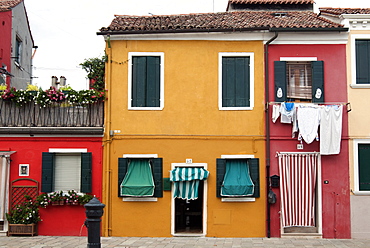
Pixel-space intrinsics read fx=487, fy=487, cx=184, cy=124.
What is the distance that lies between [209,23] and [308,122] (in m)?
4.24

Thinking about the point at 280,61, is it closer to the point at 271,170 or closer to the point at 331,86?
the point at 331,86

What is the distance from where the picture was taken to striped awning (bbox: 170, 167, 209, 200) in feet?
46.3

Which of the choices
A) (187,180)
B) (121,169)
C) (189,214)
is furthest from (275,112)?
(121,169)

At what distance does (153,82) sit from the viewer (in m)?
14.6

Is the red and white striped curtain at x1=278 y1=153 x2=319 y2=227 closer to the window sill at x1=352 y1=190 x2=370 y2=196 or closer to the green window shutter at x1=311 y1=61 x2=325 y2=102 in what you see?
the window sill at x1=352 y1=190 x2=370 y2=196

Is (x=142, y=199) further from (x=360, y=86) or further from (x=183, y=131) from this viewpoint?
(x=360, y=86)

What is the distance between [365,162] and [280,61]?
152 inches

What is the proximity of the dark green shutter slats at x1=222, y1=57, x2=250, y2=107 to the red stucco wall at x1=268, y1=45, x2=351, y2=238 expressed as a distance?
2.34 ft

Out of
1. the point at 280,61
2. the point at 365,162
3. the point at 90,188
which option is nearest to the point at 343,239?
the point at 365,162

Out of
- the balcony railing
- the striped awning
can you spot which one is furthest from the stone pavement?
the balcony railing

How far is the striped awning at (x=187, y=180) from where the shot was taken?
1411cm

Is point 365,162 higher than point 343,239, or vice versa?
point 365,162

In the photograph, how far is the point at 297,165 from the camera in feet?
46.8

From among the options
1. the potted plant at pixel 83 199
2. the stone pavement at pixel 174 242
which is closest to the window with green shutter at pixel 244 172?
the stone pavement at pixel 174 242
